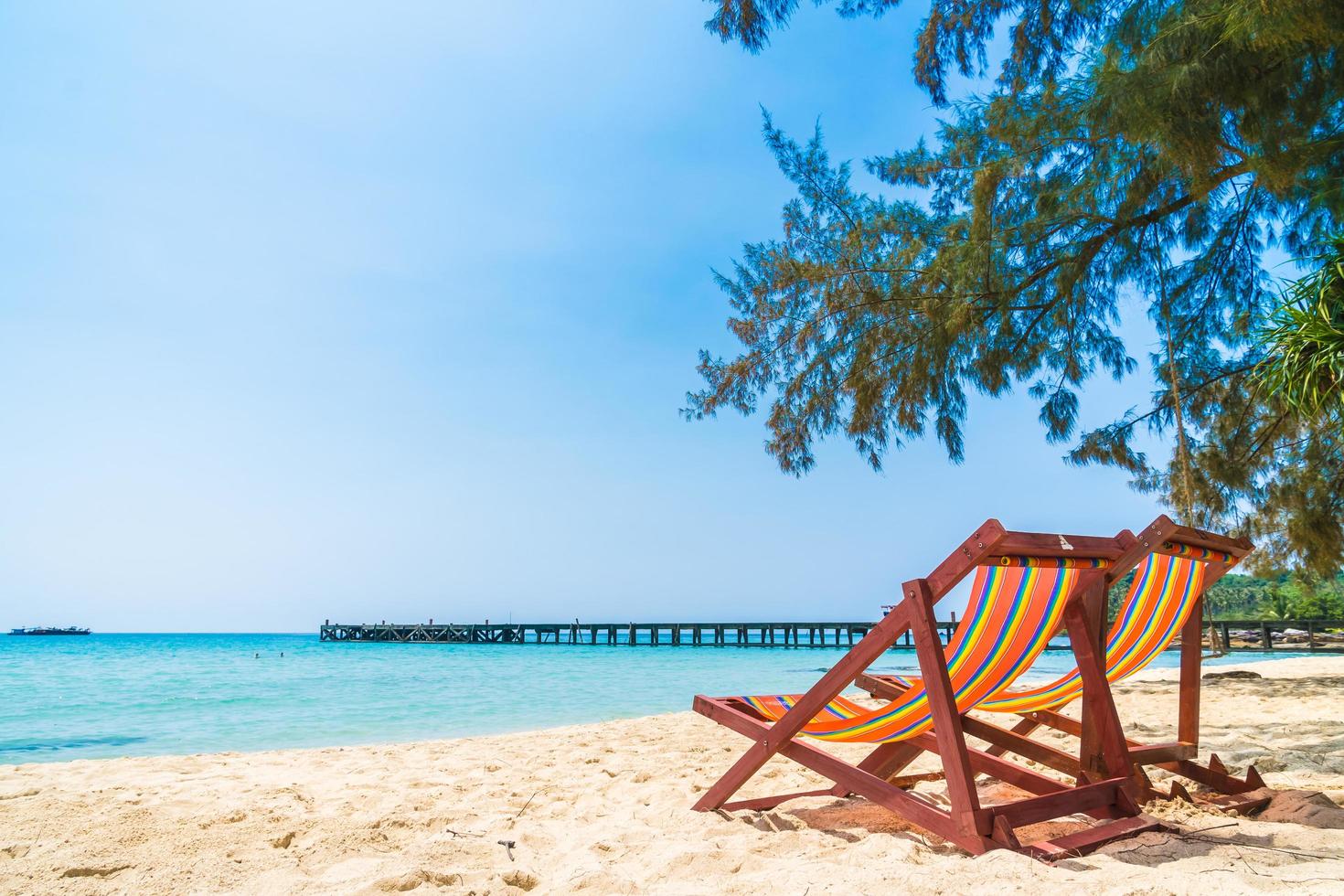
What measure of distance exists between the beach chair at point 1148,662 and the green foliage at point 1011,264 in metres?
2.07

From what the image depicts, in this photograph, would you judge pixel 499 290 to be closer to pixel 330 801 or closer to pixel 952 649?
pixel 330 801

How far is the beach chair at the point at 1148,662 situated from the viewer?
2326 mm

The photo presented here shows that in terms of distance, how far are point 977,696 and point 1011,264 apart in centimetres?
357

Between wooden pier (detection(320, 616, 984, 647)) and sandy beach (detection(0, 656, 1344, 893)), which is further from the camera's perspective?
wooden pier (detection(320, 616, 984, 647))

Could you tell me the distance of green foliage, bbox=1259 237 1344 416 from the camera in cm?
393

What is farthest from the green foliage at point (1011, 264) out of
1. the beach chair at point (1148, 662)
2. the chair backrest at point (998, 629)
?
the chair backrest at point (998, 629)

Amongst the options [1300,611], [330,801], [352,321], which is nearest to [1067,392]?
[330,801]

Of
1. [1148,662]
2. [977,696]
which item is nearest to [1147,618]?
[1148,662]

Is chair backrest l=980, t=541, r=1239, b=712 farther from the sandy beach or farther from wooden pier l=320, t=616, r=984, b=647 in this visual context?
wooden pier l=320, t=616, r=984, b=647

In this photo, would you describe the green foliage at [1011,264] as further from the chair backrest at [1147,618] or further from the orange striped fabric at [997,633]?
the orange striped fabric at [997,633]

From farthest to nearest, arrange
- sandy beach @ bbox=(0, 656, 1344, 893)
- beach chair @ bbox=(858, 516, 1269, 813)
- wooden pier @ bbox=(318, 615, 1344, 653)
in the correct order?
1. wooden pier @ bbox=(318, 615, 1344, 653)
2. beach chair @ bbox=(858, 516, 1269, 813)
3. sandy beach @ bbox=(0, 656, 1344, 893)

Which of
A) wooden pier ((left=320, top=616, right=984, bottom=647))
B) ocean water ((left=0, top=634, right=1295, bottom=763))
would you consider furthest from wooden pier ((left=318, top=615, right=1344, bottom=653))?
ocean water ((left=0, top=634, right=1295, bottom=763))

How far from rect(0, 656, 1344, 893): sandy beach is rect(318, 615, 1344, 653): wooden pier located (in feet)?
57.2

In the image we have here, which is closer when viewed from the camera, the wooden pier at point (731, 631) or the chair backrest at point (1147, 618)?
the chair backrest at point (1147, 618)
